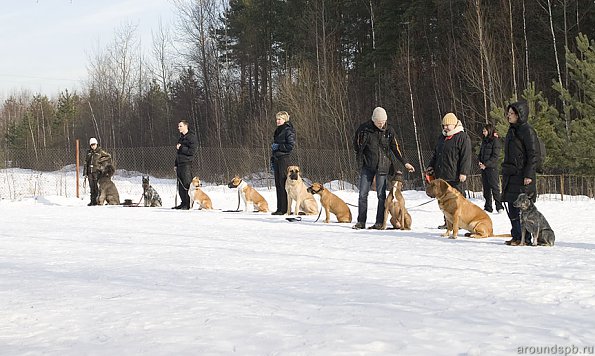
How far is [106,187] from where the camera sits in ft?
50.6

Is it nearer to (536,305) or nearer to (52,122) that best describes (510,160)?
(536,305)

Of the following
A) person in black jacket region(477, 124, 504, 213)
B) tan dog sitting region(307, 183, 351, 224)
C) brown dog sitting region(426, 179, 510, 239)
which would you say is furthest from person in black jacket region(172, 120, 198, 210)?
brown dog sitting region(426, 179, 510, 239)

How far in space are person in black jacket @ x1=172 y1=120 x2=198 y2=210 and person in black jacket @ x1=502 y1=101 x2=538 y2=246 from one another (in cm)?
747

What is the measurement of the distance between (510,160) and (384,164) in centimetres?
206

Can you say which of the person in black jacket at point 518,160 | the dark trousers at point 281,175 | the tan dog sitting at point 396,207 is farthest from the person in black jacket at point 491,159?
the person in black jacket at point 518,160

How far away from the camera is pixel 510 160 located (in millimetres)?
7277

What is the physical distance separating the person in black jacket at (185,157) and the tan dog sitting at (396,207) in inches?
218

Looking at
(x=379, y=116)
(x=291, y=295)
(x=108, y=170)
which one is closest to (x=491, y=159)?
(x=379, y=116)

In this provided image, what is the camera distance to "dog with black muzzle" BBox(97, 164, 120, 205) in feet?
50.2

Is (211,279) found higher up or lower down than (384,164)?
lower down

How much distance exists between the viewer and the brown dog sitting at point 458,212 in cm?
790

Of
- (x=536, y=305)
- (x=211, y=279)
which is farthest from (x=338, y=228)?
(x=536, y=305)

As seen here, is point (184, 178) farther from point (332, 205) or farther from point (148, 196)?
point (332, 205)

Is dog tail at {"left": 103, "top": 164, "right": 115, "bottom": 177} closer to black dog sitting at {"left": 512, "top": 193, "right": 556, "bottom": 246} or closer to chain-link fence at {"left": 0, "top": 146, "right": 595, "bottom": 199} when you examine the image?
chain-link fence at {"left": 0, "top": 146, "right": 595, "bottom": 199}
